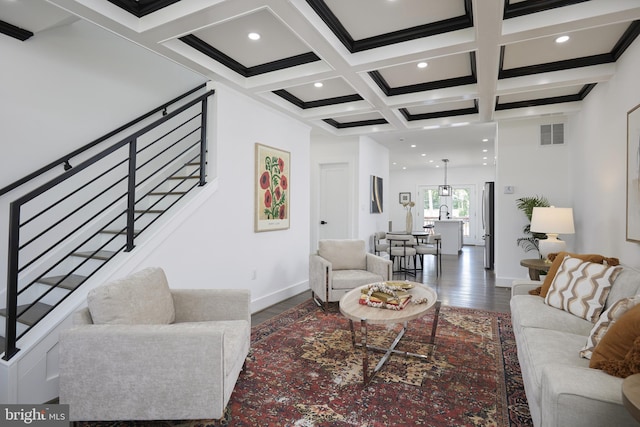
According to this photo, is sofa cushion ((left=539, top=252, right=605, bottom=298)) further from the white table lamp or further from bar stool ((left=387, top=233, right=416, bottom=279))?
bar stool ((left=387, top=233, right=416, bottom=279))

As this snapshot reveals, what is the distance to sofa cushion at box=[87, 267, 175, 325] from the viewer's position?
1876mm

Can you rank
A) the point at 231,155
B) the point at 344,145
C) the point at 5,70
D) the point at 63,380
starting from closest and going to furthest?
the point at 63,380 → the point at 5,70 → the point at 231,155 → the point at 344,145

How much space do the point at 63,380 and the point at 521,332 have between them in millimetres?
2718

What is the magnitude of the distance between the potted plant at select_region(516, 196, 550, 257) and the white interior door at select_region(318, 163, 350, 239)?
2925 mm

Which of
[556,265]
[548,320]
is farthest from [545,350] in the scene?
[556,265]

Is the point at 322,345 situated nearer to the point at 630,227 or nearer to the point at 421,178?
the point at 630,227

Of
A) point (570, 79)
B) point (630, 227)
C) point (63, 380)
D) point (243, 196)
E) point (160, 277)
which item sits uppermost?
point (570, 79)

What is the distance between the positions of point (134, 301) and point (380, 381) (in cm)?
171

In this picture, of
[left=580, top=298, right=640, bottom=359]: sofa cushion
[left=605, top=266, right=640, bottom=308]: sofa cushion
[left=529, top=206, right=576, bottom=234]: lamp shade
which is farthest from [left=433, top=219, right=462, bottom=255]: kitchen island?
[left=580, top=298, right=640, bottom=359]: sofa cushion

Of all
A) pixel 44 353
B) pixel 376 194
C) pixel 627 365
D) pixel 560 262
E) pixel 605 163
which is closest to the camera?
pixel 627 365

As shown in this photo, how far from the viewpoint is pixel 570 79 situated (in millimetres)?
3537

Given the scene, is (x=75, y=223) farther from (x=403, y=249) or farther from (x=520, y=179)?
(x=520, y=179)

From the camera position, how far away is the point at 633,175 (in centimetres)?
283

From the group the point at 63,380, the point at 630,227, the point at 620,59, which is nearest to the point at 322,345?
the point at 63,380
